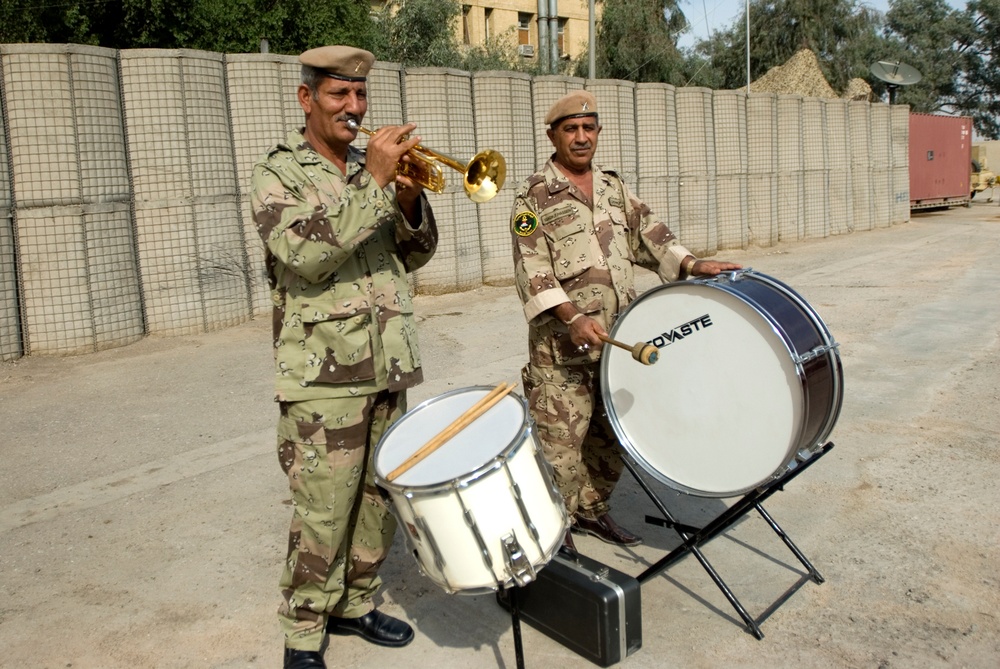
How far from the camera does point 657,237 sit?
3.81 meters

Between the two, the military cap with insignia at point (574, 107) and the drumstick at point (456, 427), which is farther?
the military cap with insignia at point (574, 107)

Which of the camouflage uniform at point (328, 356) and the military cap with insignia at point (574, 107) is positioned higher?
the military cap with insignia at point (574, 107)

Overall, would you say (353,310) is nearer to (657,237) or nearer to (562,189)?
(562,189)

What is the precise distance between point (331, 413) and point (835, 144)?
48.8ft

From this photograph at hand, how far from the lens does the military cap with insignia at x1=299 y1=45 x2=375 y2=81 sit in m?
2.76

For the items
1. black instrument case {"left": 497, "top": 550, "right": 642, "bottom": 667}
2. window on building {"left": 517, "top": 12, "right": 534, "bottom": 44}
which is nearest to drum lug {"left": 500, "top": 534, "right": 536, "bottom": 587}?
black instrument case {"left": 497, "top": 550, "right": 642, "bottom": 667}

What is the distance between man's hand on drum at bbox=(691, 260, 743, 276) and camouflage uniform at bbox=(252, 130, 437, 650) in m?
1.07

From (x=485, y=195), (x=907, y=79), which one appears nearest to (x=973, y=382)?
(x=485, y=195)

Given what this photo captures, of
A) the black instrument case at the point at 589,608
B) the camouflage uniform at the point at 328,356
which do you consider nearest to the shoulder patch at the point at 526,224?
the camouflage uniform at the point at 328,356

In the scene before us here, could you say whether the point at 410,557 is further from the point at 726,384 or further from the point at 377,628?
the point at 726,384

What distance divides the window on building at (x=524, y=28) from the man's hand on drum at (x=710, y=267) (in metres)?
33.8

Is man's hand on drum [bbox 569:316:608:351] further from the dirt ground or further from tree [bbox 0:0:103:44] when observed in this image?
tree [bbox 0:0:103:44]

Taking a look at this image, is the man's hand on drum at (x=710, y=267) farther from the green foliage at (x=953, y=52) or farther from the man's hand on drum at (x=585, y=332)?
the green foliage at (x=953, y=52)

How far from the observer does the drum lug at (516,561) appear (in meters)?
2.48
